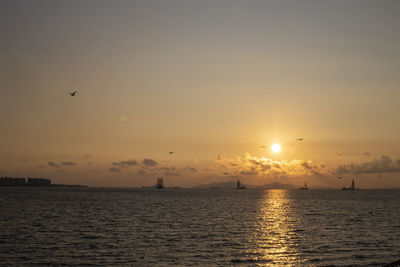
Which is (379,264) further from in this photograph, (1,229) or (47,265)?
(1,229)

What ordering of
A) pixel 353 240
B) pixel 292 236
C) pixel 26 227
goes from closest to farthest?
pixel 353 240 < pixel 292 236 < pixel 26 227

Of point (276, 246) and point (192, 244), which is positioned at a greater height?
point (192, 244)

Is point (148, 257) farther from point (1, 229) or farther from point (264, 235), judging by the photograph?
point (1, 229)

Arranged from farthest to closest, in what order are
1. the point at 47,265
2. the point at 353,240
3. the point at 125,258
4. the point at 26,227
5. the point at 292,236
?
the point at 26,227
the point at 292,236
the point at 353,240
the point at 125,258
the point at 47,265

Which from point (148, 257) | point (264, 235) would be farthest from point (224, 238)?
point (148, 257)

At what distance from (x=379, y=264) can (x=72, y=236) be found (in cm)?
4300

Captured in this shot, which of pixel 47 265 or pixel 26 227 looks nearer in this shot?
pixel 47 265

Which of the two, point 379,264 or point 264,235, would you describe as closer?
point 379,264

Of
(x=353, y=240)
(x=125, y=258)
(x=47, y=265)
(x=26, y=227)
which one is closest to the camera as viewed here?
(x=47, y=265)

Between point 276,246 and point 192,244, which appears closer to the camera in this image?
point 276,246

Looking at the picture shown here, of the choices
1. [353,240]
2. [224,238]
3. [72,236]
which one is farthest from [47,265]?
[353,240]

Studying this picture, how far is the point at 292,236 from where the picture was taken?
200 ft

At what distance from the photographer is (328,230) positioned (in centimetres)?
6925

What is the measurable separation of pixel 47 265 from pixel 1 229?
103 ft
